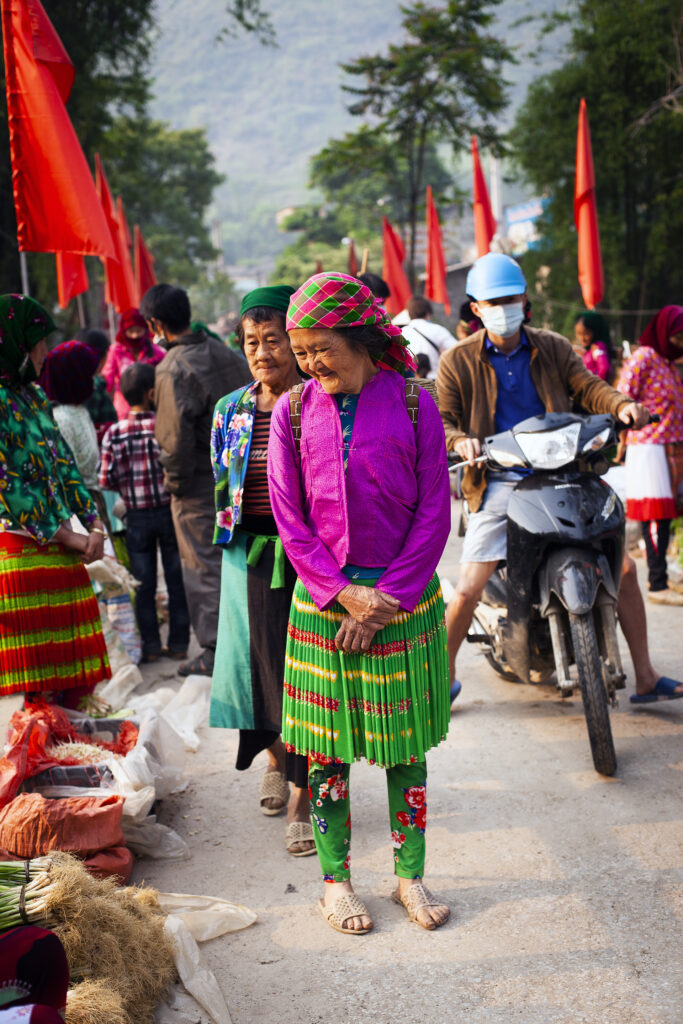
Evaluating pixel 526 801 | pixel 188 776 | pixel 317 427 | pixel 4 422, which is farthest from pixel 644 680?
pixel 4 422

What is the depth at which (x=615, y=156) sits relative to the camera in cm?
1936

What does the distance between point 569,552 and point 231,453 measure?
145cm

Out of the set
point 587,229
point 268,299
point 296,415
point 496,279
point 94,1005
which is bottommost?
point 94,1005

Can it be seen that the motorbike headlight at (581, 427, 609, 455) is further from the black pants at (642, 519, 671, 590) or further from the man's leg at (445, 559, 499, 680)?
the black pants at (642, 519, 671, 590)

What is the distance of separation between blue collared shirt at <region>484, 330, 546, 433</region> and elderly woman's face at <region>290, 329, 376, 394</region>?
161cm

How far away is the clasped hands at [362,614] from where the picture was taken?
2.72 m

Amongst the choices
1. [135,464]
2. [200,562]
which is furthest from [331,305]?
[135,464]

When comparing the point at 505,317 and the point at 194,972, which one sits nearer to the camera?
the point at 194,972

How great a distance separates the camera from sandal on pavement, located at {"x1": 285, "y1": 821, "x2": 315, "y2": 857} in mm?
3580

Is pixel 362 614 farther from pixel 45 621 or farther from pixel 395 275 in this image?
pixel 395 275

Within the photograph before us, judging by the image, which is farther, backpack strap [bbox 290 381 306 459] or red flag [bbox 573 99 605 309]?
red flag [bbox 573 99 605 309]

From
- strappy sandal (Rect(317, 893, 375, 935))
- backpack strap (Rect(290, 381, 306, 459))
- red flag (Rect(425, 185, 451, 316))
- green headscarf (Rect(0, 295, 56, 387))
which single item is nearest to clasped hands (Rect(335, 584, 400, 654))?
backpack strap (Rect(290, 381, 306, 459))

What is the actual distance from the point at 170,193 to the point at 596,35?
33.4 metres

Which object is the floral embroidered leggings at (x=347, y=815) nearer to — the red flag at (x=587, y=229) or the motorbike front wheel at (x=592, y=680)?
the motorbike front wheel at (x=592, y=680)
